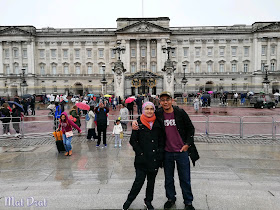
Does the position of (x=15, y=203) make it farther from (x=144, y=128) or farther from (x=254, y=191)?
(x=254, y=191)

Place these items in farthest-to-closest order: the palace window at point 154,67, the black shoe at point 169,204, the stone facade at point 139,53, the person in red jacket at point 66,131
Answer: the palace window at point 154,67, the stone facade at point 139,53, the person in red jacket at point 66,131, the black shoe at point 169,204

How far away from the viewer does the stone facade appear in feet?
207

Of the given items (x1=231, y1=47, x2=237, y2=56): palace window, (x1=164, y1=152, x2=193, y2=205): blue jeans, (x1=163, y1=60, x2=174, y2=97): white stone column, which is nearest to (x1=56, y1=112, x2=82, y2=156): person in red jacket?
(x1=164, y1=152, x2=193, y2=205): blue jeans

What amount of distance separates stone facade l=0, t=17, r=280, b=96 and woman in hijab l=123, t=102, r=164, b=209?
5856cm

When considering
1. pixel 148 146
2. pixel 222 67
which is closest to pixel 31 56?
pixel 222 67

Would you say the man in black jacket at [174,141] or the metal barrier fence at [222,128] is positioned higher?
the man in black jacket at [174,141]

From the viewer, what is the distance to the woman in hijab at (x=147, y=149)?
4.56 meters

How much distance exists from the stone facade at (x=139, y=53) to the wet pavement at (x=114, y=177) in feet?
177

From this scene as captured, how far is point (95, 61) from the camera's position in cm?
6650

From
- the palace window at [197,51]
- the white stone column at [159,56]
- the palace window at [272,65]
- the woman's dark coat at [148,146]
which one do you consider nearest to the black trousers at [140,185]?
the woman's dark coat at [148,146]

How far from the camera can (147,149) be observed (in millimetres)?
4574

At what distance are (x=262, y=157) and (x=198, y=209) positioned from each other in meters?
5.28

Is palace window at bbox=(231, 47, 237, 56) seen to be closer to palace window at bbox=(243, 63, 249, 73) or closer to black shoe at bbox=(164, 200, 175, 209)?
palace window at bbox=(243, 63, 249, 73)

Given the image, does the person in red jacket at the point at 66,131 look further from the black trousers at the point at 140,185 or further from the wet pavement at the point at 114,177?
the black trousers at the point at 140,185
